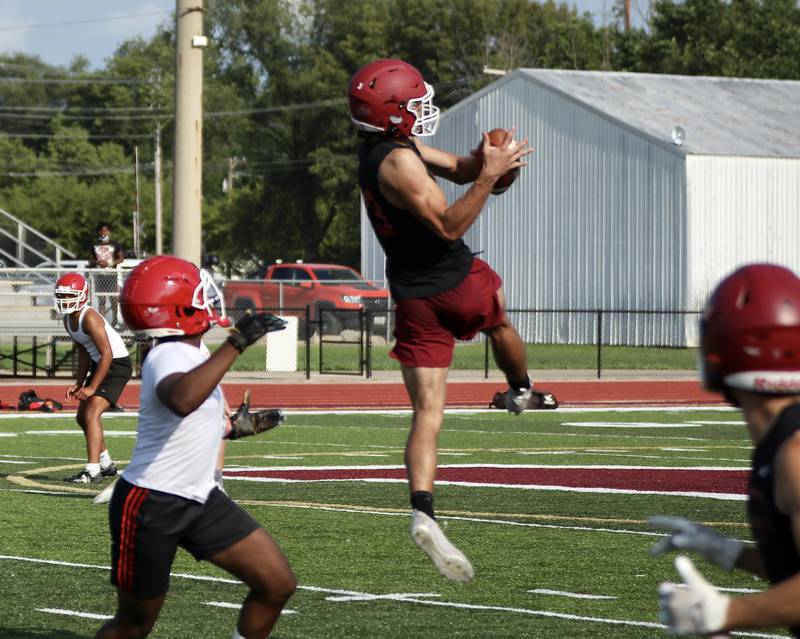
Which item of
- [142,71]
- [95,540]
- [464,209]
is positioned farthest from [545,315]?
[142,71]

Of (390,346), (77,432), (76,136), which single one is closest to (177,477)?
(77,432)

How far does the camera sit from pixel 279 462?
16297 mm

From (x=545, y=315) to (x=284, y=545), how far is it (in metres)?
33.7

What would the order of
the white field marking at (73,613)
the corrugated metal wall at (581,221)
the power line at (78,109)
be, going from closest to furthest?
the white field marking at (73,613) → the corrugated metal wall at (581,221) → the power line at (78,109)

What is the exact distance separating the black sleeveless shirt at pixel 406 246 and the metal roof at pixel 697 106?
3387 cm

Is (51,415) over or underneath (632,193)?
underneath

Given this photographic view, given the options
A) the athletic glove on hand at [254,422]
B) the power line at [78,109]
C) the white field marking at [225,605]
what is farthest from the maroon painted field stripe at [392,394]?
the power line at [78,109]

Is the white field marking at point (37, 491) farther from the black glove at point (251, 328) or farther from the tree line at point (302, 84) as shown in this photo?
the tree line at point (302, 84)

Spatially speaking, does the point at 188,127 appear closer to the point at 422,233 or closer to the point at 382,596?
the point at 382,596

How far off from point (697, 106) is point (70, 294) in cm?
3453

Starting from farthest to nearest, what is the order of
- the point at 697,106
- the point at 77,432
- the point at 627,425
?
the point at 697,106 < the point at 627,425 < the point at 77,432

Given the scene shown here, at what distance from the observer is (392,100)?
7523 millimetres

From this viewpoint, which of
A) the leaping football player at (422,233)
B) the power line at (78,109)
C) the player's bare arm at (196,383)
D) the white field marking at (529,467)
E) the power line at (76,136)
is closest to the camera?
the player's bare arm at (196,383)

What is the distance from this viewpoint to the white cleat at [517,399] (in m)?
8.21
